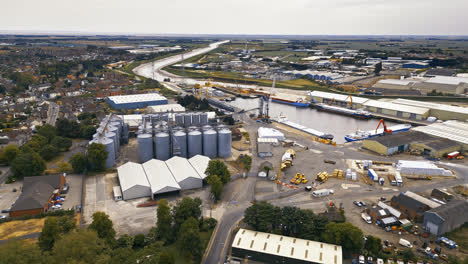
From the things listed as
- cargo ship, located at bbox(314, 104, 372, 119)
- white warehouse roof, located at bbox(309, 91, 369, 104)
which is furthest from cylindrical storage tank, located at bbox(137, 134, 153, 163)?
white warehouse roof, located at bbox(309, 91, 369, 104)

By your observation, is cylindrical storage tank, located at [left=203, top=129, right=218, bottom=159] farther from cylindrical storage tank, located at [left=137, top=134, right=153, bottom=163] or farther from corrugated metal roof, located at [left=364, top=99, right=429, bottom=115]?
corrugated metal roof, located at [left=364, top=99, right=429, bottom=115]

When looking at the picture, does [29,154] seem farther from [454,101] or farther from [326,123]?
[454,101]

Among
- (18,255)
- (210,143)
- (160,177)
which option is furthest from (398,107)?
(18,255)

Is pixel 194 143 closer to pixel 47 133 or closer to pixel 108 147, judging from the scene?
pixel 108 147

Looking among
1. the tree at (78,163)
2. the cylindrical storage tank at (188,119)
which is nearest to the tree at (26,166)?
the tree at (78,163)

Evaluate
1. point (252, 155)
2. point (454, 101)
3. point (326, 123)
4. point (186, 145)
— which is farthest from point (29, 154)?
point (454, 101)

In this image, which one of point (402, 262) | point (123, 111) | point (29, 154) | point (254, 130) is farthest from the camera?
point (123, 111)
